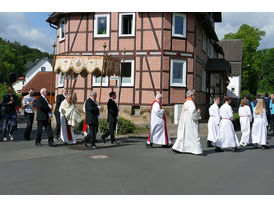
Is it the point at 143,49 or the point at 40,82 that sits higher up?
the point at 143,49

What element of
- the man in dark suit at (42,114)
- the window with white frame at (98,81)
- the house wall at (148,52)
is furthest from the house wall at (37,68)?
the man in dark suit at (42,114)

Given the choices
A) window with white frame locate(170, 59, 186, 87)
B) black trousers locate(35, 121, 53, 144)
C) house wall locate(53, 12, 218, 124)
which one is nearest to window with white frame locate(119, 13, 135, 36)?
house wall locate(53, 12, 218, 124)

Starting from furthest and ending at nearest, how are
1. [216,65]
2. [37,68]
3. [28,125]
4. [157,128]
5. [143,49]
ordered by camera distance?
[37,68]
[216,65]
[143,49]
[28,125]
[157,128]

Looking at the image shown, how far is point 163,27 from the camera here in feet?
63.0

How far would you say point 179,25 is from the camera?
65.2 feet

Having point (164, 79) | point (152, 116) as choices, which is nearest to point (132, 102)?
point (164, 79)

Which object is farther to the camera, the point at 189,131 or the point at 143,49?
the point at 143,49

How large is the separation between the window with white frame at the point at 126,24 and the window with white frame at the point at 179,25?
2.46 m

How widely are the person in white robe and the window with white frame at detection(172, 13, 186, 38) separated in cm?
993

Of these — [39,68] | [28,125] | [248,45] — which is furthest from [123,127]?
[39,68]

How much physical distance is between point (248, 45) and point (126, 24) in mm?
41977

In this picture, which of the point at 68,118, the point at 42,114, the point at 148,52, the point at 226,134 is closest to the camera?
the point at 226,134

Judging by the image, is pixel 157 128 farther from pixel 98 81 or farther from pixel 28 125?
pixel 98 81
